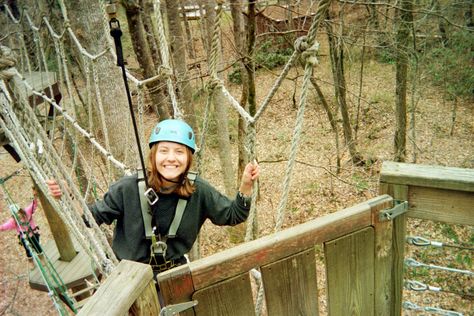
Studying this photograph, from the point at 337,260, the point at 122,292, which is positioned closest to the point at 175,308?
the point at 122,292

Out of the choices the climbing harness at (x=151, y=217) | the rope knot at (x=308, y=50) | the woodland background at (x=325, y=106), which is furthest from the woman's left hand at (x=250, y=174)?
the woodland background at (x=325, y=106)

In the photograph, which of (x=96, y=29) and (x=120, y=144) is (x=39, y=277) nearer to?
(x=120, y=144)

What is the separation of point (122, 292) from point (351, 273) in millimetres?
637

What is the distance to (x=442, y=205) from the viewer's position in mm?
1052

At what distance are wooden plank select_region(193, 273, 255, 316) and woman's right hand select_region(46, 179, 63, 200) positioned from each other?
0.96 meters

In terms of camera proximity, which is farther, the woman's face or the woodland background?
the woodland background

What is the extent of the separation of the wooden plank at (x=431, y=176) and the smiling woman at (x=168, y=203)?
26.2 inches

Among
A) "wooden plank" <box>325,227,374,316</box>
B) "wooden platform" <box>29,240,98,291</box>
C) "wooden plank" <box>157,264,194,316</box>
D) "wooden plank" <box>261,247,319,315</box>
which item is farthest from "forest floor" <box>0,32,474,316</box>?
"wooden plank" <box>157,264,194,316</box>

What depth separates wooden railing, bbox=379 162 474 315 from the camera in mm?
1010

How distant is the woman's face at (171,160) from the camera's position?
162 cm

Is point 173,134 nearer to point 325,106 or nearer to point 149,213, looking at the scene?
point 149,213

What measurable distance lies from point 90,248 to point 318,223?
43.5 inches

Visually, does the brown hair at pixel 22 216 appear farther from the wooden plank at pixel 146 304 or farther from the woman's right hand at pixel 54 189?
the wooden plank at pixel 146 304

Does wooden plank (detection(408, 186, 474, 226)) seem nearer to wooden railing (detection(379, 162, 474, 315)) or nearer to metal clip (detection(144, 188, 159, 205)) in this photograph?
wooden railing (detection(379, 162, 474, 315))
